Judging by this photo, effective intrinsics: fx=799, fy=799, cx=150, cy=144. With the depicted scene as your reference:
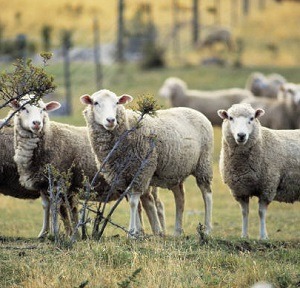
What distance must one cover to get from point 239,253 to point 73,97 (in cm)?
2527

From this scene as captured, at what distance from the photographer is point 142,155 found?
10938 mm

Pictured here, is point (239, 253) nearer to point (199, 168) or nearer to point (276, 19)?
point (199, 168)

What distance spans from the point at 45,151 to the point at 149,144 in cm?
154

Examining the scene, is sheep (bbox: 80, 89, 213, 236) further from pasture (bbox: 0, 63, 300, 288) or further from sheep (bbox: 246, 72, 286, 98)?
sheep (bbox: 246, 72, 286, 98)

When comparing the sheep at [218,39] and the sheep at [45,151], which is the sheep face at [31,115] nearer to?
the sheep at [45,151]

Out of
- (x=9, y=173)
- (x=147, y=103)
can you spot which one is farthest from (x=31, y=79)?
(x=9, y=173)

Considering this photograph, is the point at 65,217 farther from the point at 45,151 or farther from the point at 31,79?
the point at 31,79

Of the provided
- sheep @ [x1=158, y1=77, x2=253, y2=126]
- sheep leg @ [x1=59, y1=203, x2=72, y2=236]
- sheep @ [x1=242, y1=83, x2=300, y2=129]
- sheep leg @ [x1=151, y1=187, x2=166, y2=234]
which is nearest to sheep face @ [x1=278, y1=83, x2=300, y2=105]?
sheep @ [x1=242, y1=83, x2=300, y2=129]

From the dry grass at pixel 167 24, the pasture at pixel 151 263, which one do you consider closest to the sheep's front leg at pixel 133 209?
the pasture at pixel 151 263

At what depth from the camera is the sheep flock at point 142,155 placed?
35.9 feet

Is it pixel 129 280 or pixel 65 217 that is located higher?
pixel 129 280

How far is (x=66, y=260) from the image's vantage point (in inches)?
335

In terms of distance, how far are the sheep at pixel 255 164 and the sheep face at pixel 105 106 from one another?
1724 millimetres

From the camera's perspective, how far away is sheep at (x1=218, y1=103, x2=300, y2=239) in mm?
11609
